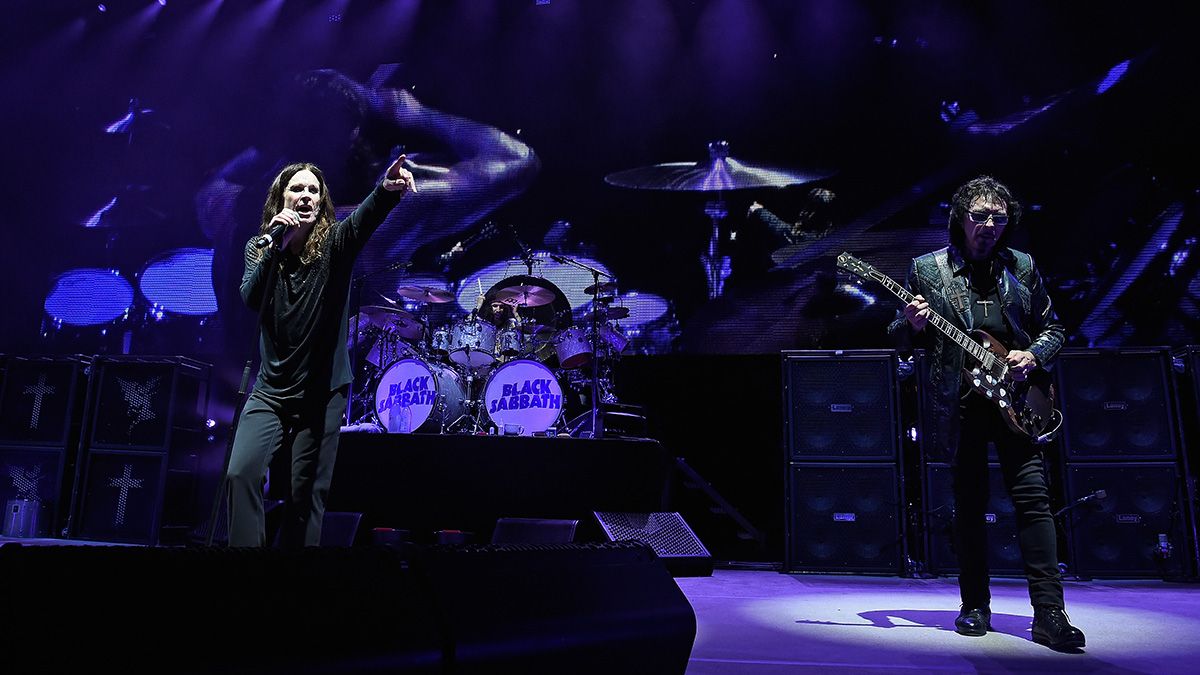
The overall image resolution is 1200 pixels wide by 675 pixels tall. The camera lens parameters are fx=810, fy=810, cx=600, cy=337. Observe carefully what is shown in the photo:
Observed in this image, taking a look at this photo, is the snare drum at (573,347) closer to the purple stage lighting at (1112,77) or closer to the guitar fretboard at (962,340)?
the guitar fretboard at (962,340)

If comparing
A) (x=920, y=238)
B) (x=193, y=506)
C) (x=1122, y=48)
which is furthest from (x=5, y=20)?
(x=1122, y=48)

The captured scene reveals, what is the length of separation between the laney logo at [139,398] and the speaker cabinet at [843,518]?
5333 millimetres

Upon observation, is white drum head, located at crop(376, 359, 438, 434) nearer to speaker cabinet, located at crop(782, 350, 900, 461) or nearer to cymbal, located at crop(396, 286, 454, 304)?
cymbal, located at crop(396, 286, 454, 304)

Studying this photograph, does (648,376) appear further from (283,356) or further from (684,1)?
(283,356)

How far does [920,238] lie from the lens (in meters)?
7.16

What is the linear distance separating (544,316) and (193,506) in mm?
3576

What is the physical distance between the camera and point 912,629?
3471mm

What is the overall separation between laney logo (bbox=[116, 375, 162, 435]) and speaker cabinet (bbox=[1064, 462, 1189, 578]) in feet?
24.0

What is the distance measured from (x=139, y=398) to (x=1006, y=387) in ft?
21.7

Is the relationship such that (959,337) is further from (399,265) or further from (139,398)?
(139,398)

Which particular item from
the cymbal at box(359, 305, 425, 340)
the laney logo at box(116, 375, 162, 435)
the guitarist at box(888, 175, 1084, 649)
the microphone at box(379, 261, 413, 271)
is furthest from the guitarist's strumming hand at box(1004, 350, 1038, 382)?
the laney logo at box(116, 375, 162, 435)

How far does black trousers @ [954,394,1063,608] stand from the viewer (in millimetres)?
3246

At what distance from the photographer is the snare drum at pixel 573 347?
688 cm

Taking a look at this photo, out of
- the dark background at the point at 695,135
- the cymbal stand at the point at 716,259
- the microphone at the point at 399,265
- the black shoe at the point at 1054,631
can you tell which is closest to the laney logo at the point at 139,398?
the dark background at the point at 695,135
